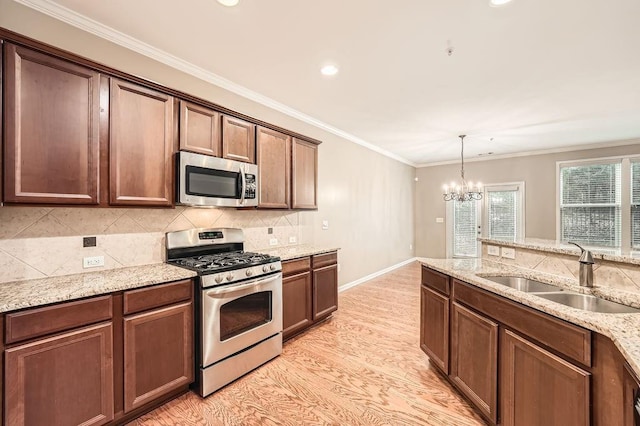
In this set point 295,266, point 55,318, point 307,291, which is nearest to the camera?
point 55,318

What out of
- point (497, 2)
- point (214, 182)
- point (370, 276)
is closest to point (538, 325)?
point (497, 2)

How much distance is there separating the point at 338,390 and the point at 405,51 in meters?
2.94

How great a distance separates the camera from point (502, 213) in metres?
6.76

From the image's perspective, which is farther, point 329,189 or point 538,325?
point 329,189

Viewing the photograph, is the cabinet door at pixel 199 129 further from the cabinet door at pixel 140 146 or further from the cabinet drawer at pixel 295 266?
the cabinet drawer at pixel 295 266

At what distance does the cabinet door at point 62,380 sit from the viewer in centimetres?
149

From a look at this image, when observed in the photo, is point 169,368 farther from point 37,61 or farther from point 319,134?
point 319,134

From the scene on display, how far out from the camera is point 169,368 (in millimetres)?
2082

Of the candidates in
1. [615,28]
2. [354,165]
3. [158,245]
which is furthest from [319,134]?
[615,28]

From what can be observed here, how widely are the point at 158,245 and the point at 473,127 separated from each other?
485 centimetres

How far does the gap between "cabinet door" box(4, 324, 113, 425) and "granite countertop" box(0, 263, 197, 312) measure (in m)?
0.22

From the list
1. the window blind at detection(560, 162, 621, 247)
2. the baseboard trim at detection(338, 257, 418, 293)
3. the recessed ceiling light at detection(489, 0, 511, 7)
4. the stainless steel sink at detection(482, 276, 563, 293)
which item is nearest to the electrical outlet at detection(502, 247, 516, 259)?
the stainless steel sink at detection(482, 276, 563, 293)

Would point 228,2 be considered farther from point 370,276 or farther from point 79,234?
point 370,276

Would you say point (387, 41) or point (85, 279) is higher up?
point (387, 41)
